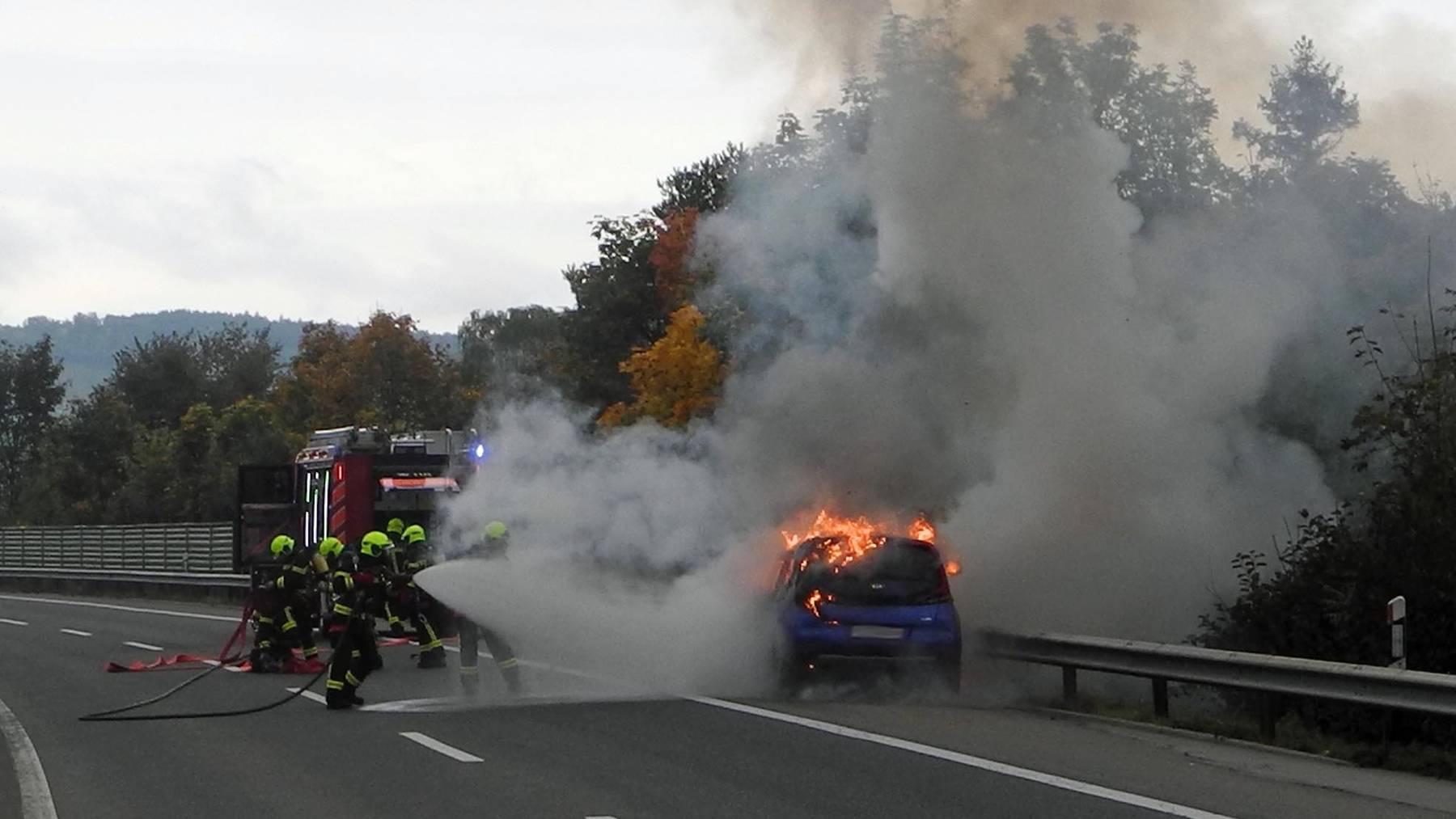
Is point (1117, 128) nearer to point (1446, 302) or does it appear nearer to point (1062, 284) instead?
point (1446, 302)

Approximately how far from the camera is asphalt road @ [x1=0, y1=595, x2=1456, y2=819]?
1109 centimetres

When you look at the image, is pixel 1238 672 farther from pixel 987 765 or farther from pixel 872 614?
pixel 872 614

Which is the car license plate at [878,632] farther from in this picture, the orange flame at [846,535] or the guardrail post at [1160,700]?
the guardrail post at [1160,700]

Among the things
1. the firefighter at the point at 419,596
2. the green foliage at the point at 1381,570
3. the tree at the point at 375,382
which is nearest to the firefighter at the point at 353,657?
the firefighter at the point at 419,596

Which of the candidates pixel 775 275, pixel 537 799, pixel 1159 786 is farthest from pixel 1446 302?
pixel 537 799

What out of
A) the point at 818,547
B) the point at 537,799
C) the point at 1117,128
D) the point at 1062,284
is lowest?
the point at 537,799

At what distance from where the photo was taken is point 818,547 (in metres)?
17.2

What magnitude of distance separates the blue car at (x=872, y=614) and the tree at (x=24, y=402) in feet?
338

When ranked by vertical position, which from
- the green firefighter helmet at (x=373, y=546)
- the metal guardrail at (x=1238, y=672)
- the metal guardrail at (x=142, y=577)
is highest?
the green firefighter helmet at (x=373, y=546)

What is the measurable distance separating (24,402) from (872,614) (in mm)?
107304

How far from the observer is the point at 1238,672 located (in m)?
14.2

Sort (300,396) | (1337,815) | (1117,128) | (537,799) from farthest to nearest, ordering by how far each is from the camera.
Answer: (300,396) → (1117,128) → (537,799) → (1337,815)

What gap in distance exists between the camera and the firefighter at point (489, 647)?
60.2 ft

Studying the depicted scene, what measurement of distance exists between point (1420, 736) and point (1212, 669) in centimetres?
165
